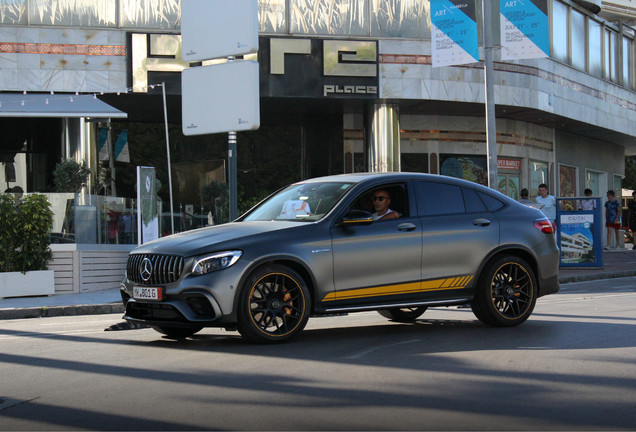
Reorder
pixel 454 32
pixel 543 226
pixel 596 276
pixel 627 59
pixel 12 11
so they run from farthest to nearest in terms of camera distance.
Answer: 1. pixel 627 59
2. pixel 12 11
3. pixel 596 276
4. pixel 454 32
5. pixel 543 226

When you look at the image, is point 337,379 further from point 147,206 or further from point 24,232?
point 147,206

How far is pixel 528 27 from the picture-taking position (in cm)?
1877

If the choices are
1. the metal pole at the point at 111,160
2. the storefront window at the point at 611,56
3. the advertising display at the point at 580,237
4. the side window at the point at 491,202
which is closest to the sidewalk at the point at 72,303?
the advertising display at the point at 580,237

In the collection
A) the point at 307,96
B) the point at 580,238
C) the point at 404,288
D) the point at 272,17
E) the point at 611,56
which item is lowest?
the point at 404,288

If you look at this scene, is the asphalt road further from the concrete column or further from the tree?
the concrete column

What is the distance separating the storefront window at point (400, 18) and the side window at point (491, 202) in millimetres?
18238

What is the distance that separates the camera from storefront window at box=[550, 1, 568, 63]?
108 feet

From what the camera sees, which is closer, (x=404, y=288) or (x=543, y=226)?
(x=404, y=288)

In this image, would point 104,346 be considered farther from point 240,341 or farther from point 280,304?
point 280,304

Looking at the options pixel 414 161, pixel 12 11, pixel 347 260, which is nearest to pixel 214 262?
pixel 347 260

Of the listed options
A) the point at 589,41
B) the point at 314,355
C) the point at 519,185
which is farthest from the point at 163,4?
the point at 314,355

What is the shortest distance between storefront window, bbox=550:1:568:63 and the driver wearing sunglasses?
81.2 ft

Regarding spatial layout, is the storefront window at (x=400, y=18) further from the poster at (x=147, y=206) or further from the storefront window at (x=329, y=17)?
the poster at (x=147, y=206)

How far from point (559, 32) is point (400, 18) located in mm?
8391
